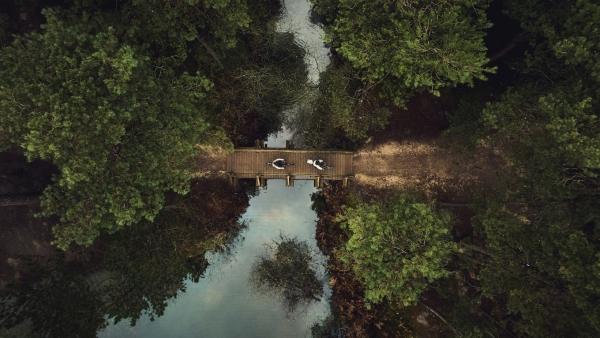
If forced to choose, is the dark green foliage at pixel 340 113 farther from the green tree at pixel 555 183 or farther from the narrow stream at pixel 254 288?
→ the green tree at pixel 555 183

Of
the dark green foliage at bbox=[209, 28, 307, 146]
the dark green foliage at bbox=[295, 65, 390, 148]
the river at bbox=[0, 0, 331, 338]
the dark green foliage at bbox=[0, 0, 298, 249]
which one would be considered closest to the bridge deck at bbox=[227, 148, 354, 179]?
the dark green foliage at bbox=[295, 65, 390, 148]

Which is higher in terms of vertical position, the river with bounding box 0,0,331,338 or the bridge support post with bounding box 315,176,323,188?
the bridge support post with bounding box 315,176,323,188

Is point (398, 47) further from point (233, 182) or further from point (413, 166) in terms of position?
point (233, 182)

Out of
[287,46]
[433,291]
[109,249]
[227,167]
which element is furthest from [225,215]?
[433,291]

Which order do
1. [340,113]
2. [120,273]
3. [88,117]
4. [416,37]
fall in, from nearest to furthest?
[88,117] → [416,37] → [120,273] → [340,113]

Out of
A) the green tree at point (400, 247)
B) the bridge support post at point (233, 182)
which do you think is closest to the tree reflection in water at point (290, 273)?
the bridge support post at point (233, 182)

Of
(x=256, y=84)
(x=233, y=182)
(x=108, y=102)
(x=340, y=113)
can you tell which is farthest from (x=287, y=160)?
(x=108, y=102)

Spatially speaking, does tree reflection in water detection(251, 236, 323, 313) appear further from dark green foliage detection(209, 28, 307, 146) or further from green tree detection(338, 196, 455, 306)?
green tree detection(338, 196, 455, 306)
